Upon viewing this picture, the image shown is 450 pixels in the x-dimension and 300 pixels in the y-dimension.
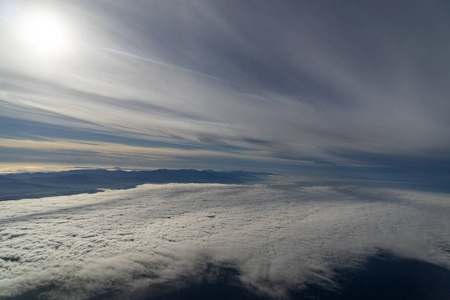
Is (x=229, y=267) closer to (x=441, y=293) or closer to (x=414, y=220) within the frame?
(x=441, y=293)

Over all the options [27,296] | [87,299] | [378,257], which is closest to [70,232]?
[27,296]

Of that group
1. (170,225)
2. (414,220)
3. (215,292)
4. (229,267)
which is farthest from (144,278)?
(414,220)

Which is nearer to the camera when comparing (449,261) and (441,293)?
(441,293)

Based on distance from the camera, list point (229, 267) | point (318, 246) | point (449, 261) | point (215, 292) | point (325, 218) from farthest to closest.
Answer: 1. point (325, 218)
2. point (318, 246)
3. point (449, 261)
4. point (229, 267)
5. point (215, 292)

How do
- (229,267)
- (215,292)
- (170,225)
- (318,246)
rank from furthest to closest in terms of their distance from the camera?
(170,225) < (318,246) < (229,267) < (215,292)

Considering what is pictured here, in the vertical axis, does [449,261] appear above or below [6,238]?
above

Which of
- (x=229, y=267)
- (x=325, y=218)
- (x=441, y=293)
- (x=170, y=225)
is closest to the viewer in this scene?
(x=441, y=293)

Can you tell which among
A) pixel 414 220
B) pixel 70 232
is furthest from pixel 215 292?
pixel 414 220

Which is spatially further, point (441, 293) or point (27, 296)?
point (441, 293)

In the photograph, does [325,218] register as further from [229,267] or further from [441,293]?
[229,267]

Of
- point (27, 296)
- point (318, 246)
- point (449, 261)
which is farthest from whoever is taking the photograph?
point (318, 246)
